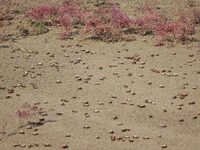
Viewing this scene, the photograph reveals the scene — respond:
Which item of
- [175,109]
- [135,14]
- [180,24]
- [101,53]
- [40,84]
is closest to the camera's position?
[175,109]

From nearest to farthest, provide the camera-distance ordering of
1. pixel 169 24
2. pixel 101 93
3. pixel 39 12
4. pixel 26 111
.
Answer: pixel 26 111, pixel 101 93, pixel 169 24, pixel 39 12

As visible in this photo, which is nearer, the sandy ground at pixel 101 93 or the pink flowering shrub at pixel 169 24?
the sandy ground at pixel 101 93

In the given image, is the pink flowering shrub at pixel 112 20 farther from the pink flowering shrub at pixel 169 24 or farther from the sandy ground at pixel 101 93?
the sandy ground at pixel 101 93

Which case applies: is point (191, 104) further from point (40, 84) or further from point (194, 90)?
point (40, 84)

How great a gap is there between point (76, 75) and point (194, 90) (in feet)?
15.0

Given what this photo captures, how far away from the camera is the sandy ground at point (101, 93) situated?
47.6 feet

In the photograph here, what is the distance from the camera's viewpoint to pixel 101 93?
1767 cm

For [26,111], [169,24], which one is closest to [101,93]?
[26,111]

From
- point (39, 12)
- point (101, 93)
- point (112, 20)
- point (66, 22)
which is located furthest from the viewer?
point (39, 12)

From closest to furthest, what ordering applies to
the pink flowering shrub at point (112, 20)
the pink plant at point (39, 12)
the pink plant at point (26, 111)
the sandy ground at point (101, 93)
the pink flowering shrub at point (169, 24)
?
the sandy ground at point (101, 93)
the pink plant at point (26, 111)
the pink flowering shrub at point (169, 24)
the pink flowering shrub at point (112, 20)
the pink plant at point (39, 12)

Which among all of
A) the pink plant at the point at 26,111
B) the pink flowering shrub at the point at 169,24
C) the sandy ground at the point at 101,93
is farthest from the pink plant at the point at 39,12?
the pink plant at the point at 26,111

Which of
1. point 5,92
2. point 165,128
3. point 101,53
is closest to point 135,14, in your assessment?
point 101,53

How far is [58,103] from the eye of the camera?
55.8ft

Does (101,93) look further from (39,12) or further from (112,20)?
(39,12)
